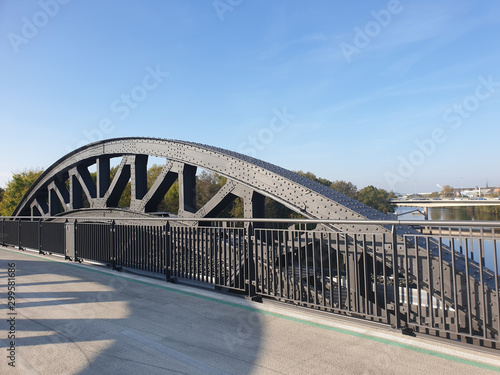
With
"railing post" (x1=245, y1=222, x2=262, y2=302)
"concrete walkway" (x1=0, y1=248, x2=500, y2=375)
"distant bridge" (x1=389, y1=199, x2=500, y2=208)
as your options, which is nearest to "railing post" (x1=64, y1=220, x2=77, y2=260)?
"concrete walkway" (x1=0, y1=248, x2=500, y2=375)

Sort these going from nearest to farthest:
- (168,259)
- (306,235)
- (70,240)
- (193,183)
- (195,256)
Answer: (306,235) → (195,256) → (168,259) → (193,183) → (70,240)

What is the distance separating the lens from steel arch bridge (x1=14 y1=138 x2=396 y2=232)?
6.76 meters

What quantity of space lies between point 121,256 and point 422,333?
22.1 ft

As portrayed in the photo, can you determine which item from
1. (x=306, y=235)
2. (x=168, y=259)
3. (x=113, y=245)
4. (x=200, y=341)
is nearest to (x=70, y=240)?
(x=113, y=245)

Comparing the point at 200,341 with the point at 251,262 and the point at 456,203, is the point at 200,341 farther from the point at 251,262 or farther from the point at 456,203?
the point at 456,203


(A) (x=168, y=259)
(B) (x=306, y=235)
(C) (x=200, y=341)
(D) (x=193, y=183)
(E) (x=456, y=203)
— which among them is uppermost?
(D) (x=193, y=183)

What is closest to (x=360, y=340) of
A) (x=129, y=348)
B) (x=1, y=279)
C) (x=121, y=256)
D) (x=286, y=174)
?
(x=129, y=348)

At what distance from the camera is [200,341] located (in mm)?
3789

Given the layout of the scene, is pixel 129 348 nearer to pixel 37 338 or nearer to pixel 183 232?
pixel 37 338

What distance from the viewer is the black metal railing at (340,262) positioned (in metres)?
3.57

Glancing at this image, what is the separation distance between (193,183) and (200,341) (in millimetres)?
6638

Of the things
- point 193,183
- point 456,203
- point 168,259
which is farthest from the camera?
point 193,183

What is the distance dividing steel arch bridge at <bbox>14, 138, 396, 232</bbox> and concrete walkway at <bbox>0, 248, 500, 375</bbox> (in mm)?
2369

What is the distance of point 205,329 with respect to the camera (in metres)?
→ 4.17
